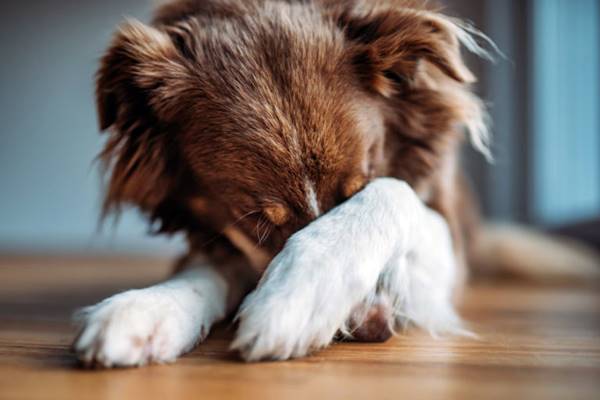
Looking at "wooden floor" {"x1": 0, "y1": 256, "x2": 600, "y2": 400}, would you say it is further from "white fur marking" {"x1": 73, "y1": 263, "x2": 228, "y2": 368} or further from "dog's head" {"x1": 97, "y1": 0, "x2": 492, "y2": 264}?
"dog's head" {"x1": 97, "y1": 0, "x2": 492, "y2": 264}

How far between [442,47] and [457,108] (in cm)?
28

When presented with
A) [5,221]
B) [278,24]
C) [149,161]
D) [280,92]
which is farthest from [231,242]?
[5,221]

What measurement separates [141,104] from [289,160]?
508 millimetres

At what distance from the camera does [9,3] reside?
5.48 meters

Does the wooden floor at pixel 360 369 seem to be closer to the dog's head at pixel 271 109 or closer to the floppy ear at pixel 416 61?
the dog's head at pixel 271 109

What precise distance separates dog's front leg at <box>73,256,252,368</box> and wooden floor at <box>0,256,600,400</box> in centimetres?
3

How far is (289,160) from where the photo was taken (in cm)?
160

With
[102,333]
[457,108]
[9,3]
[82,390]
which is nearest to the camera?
[82,390]

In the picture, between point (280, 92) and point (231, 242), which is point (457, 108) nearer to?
point (280, 92)

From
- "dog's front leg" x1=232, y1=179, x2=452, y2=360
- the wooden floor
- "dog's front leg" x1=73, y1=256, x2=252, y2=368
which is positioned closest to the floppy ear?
"dog's front leg" x1=232, y1=179, x2=452, y2=360

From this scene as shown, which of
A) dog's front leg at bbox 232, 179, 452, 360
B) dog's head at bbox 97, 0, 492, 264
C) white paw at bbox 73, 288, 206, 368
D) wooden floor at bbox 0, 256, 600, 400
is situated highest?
dog's head at bbox 97, 0, 492, 264

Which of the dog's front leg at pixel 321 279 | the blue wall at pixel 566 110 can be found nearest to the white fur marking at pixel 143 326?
the dog's front leg at pixel 321 279

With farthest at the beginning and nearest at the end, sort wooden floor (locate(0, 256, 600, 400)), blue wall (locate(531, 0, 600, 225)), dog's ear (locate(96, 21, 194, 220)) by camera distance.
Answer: blue wall (locate(531, 0, 600, 225)) → dog's ear (locate(96, 21, 194, 220)) → wooden floor (locate(0, 256, 600, 400))

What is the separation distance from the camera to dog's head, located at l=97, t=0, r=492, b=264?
1637 mm
